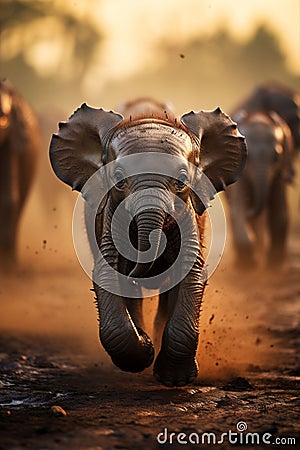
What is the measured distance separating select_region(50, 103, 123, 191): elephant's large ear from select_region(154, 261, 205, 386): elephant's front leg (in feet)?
3.19

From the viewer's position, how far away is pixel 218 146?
5777mm

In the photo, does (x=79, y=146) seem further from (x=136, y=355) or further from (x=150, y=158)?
(x=136, y=355)

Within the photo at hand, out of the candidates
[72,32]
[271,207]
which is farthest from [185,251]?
[72,32]

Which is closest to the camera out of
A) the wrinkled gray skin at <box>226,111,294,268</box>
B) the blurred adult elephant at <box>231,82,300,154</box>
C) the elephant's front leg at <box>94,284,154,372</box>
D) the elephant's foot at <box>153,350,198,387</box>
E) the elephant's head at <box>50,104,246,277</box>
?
the elephant's head at <box>50,104,246,277</box>

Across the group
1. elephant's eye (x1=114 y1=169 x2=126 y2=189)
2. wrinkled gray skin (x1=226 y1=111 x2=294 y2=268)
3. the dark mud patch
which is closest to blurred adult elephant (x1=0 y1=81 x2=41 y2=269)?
the dark mud patch

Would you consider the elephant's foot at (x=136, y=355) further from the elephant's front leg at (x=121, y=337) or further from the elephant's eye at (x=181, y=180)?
the elephant's eye at (x=181, y=180)

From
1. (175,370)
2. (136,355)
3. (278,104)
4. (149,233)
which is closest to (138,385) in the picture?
(175,370)

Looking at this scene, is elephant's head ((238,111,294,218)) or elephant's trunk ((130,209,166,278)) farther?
elephant's head ((238,111,294,218))

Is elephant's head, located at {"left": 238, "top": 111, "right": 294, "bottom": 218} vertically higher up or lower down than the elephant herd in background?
higher up

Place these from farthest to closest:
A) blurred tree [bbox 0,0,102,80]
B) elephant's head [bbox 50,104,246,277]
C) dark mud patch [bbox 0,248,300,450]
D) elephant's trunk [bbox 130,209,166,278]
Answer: blurred tree [bbox 0,0,102,80]
elephant's head [bbox 50,104,246,277]
elephant's trunk [bbox 130,209,166,278]
dark mud patch [bbox 0,248,300,450]

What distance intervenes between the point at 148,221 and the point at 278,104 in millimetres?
8471

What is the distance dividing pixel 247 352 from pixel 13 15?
15.2 meters

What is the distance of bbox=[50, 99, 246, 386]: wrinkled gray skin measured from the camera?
488cm

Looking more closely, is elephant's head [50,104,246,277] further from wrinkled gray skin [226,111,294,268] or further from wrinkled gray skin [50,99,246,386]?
wrinkled gray skin [226,111,294,268]
